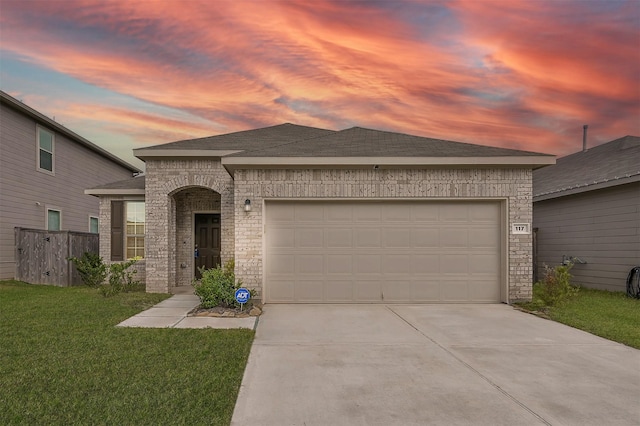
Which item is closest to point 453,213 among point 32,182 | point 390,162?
point 390,162

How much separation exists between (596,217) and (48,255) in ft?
54.3

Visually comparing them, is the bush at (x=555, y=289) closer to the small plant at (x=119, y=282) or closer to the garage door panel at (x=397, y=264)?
the garage door panel at (x=397, y=264)

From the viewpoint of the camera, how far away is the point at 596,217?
11.5 meters

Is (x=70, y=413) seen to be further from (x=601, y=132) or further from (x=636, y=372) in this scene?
(x=601, y=132)

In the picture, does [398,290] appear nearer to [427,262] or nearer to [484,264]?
[427,262]

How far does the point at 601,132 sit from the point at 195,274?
21.7 metres

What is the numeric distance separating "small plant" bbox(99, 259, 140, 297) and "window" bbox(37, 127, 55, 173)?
6771 millimetres

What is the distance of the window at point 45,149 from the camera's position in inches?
585

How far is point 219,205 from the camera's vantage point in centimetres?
1209

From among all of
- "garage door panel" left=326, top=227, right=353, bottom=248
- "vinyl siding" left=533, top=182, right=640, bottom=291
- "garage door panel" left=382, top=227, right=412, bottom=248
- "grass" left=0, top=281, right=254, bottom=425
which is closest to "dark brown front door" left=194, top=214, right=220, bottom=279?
"garage door panel" left=326, top=227, right=353, bottom=248

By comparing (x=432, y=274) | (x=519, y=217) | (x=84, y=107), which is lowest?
(x=432, y=274)

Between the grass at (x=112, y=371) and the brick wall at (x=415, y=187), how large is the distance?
357 centimetres

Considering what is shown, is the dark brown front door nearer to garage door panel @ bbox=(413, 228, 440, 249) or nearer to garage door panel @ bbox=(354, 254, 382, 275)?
garage door panel @ bbox=(354, 254, 382, 275)

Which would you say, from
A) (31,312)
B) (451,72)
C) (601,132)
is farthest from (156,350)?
(601,132)
